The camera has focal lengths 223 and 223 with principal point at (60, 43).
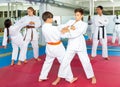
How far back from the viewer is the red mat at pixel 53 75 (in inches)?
177

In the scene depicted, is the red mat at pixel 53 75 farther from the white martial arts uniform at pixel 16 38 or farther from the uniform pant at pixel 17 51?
the white martial arts uniform at pixel 16 38

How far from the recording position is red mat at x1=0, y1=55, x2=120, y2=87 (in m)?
4.50

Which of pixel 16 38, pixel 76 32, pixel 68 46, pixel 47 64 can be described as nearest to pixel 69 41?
pixel 68 46

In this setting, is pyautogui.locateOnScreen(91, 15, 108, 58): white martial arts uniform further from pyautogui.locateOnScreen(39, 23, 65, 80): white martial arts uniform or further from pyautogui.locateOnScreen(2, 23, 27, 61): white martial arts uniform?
pyautogui.locateOnScreen(39, 23, 65, 80): white martial arts uniform

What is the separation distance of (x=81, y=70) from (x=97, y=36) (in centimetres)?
178

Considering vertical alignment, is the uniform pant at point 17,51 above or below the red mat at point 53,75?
above

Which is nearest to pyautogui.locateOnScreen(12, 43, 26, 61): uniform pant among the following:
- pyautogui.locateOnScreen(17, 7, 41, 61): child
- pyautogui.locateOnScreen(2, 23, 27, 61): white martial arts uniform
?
pyautogui.locateOnScreen(2, 23, 27, 61): white martial arts uniform

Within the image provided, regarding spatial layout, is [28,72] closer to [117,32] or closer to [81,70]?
[81,70]

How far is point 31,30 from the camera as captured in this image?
680 centimetres

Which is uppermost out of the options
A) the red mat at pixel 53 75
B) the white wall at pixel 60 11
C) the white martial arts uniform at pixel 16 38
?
the white wall at pixel 60 11

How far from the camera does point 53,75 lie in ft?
17.2

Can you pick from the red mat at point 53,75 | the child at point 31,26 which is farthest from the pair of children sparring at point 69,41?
the child at point 31,26

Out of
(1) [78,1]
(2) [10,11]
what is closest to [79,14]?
(2) [10,11]

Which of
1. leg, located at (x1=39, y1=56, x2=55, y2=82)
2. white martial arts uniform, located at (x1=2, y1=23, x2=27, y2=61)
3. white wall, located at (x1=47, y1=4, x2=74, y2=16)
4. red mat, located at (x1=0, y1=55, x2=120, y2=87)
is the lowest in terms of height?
red mat, located at (x1=0, y1=55, x2=120, y2=87)
